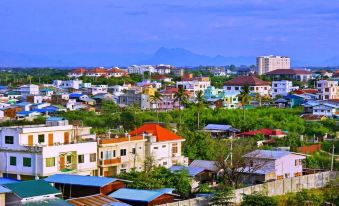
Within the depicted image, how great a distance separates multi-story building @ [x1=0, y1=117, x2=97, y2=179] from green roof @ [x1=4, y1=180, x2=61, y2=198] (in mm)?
4026

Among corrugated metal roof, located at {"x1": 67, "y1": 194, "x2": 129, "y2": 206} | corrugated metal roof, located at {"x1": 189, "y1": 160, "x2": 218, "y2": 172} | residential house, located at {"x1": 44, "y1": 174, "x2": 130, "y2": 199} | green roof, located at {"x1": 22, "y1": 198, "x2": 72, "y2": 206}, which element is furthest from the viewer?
corrugated metal roof, located at {"x1": 189, "y1": 160, "x2": 218, "y2": 172}

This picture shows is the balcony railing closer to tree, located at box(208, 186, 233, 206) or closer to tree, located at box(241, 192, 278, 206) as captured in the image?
tree, located at box(208, 186, 233, 206)

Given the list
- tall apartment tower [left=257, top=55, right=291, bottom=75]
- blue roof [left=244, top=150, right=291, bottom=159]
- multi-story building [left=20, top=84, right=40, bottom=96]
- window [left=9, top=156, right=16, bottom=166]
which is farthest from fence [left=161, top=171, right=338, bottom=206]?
tall apartment tower [left=257, top=55, right=291, bottom=75]

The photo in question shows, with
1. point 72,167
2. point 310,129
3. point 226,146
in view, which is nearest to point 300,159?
point 226,146

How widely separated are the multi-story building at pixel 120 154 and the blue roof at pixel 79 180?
3643 millimetres

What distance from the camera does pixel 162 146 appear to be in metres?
30.8

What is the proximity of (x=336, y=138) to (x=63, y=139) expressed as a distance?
23291mm

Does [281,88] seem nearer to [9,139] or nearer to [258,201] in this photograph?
[9,139]

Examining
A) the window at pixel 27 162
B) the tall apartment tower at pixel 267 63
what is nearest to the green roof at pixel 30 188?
the window at pixel 27 162

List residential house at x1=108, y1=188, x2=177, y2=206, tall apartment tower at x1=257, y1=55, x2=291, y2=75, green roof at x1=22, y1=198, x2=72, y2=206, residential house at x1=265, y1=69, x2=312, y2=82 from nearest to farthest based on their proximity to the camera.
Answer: green roof at x1=22, y1=198, x2=72, y2=206 → residential house at x1=108, y1=188, x2=177, y2=206 → residential house at x1=265, y1=69, x2=312, y2=82 → tall apartment tower at x1=257, y1=55, x2=291, y2=75

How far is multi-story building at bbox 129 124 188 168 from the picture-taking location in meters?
30.1

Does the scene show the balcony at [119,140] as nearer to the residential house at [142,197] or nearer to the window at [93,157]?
the window at [93,157]

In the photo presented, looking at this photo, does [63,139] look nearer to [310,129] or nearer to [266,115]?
[310,129]

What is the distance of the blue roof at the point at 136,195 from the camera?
846 inches
